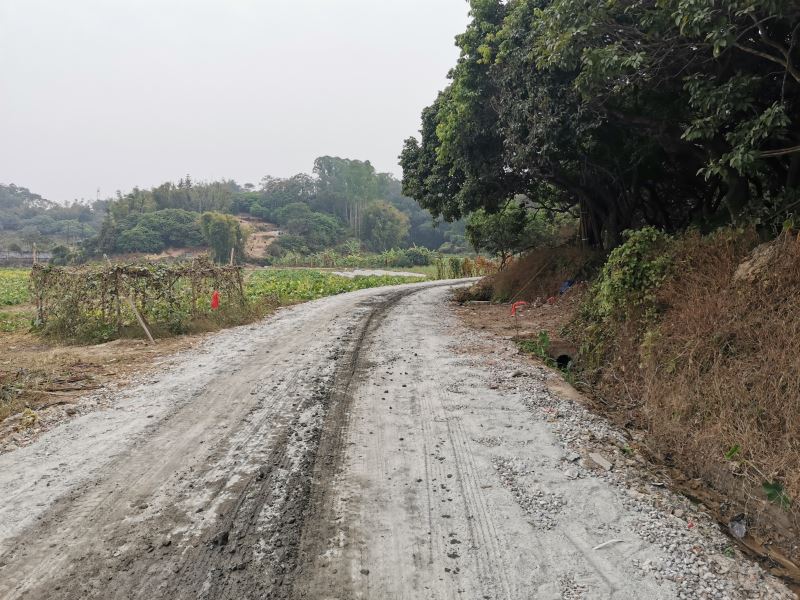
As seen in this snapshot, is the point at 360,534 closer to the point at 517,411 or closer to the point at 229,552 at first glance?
the point at 229,552

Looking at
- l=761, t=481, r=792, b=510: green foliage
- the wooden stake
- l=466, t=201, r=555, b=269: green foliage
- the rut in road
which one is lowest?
l=761, t=481, r=792, b=510: green foliage

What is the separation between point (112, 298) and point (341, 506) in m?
8.88

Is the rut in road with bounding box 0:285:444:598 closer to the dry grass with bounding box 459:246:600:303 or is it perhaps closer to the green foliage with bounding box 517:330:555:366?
the green foliage with bounding box 517:330:555:366

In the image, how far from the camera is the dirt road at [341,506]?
2842mm

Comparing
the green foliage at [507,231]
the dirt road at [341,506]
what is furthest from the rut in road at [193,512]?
the green foliage at [507,231]

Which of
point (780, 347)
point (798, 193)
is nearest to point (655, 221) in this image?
point (798, 193)

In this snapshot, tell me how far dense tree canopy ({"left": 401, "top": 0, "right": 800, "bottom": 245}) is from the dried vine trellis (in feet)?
25.8

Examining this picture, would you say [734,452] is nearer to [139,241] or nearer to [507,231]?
[507,231]

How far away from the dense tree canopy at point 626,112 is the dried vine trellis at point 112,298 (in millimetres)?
7870

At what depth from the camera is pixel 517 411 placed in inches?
217

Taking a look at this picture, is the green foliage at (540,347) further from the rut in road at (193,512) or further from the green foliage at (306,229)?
the green foliage at (306,229)

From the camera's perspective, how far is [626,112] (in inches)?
355

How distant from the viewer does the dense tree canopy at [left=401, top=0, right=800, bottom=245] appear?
232 inches

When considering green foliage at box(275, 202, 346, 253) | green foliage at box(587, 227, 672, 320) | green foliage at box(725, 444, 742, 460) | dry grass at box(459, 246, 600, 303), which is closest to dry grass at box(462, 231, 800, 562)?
green foliage at box(725, 444, 742, 460)
